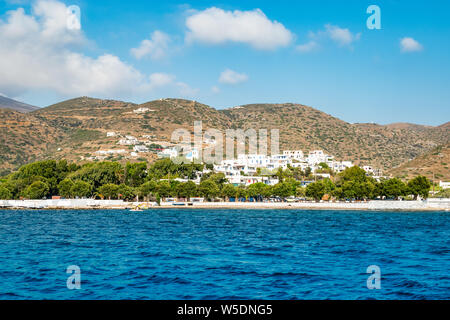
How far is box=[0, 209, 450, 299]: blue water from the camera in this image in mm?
19531

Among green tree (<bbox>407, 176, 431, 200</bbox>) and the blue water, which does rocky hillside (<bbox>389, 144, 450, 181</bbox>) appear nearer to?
green tree (<bbox>407, 176, 431, 200</bbox>)

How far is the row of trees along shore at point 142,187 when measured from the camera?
4001 inches

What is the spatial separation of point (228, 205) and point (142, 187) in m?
19.8

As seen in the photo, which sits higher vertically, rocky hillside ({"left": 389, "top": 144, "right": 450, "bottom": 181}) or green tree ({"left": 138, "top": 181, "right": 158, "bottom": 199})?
rocky hillside ({"left": 389, "top": 144, "right": 450, "bottom": 181})

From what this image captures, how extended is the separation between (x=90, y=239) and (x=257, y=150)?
16082 cm

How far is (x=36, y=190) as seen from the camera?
98.4 m

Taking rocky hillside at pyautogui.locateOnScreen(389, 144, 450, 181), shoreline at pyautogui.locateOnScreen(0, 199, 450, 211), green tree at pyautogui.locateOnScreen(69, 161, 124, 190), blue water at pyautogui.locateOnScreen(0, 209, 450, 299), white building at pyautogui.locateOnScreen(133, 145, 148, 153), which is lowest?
blue water at pyautogui.locateOnScreen(0, 209, 450, 299)

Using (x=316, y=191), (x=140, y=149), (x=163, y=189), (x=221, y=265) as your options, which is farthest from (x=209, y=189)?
(x=221, y=265)

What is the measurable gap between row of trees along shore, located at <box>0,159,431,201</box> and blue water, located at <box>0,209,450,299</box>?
58.3 m

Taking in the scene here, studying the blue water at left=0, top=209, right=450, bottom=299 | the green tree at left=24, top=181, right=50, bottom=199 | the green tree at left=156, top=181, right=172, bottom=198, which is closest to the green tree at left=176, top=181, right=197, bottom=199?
the green tree at left=156, top=181, right=172, bottom=198

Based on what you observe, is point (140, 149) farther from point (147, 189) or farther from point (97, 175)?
point (147, 189)
